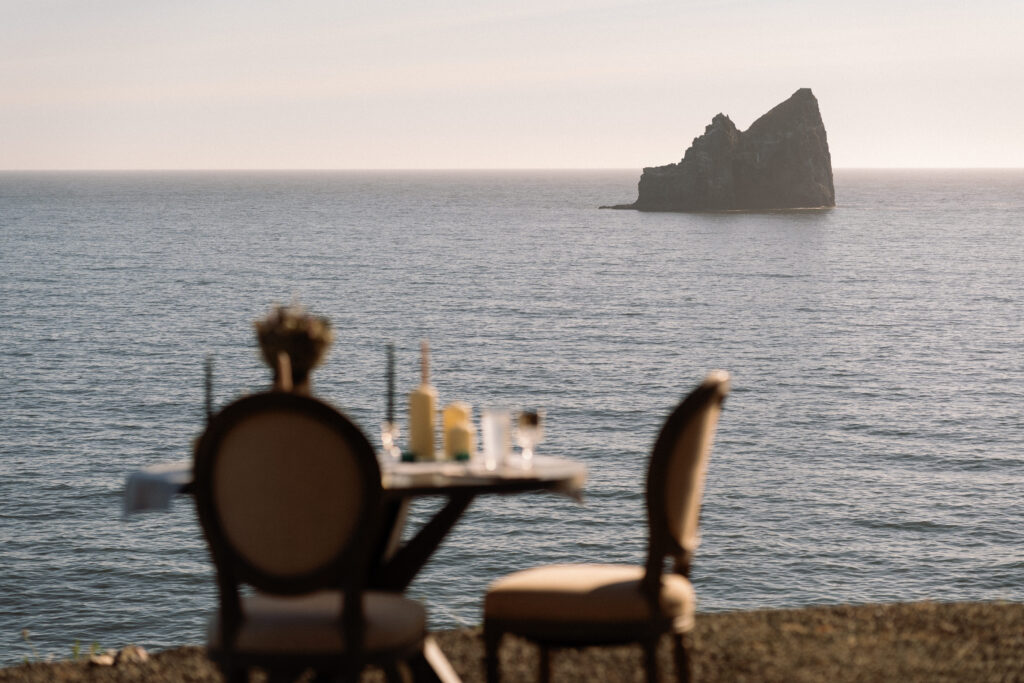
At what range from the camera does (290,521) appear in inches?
150

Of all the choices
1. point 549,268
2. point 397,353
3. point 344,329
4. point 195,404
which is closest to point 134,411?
point 195,404

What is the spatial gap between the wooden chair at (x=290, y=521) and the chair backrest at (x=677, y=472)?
0.95 meters

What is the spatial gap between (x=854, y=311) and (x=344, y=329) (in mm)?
29588

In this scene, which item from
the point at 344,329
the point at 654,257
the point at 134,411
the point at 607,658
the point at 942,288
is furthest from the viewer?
the point at 654,257

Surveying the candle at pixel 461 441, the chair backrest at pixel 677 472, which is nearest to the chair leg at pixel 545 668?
the chair backrest at pixel 677 472

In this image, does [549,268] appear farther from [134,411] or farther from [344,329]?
[134,411]

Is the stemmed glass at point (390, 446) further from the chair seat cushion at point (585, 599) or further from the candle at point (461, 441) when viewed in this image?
the chair seat cushion at point (585, 599)

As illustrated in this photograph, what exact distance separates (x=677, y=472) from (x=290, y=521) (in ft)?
4.19

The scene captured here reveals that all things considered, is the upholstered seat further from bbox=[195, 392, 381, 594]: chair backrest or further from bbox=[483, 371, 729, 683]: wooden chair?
bbox=[195, 392, 381, 594]: chair backrest

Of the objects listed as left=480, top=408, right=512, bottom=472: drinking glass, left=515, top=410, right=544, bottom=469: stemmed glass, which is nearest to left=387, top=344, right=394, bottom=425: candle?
left=480, top=408, right=512, bottom=472: drinking glass

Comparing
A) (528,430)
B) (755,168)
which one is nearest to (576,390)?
(528,430)

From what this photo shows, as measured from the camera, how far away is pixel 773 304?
75062 millimetres

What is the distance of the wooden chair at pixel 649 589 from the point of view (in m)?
4.20

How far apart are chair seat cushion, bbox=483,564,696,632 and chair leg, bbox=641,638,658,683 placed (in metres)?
0.08
